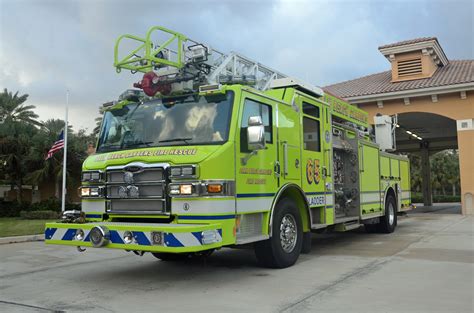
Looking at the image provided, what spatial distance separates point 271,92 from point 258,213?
2.17m

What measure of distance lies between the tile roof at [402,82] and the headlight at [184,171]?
16.0 meters

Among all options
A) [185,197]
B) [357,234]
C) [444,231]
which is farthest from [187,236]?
[444,231]

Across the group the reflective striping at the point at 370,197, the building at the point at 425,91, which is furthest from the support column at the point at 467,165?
the reflective striping at the point at 370,197

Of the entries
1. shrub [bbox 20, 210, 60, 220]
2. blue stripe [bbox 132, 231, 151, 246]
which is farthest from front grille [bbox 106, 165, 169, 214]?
shrub [bbox 20, 210, 60, 220]

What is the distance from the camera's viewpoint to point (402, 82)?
2100cm

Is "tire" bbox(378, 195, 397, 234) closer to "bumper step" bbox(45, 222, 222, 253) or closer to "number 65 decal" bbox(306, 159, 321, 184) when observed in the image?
"number 65 decal" bbox(306, 159, 321, 184)

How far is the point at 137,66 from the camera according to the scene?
292 inches

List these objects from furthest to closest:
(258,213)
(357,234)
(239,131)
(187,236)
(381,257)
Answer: (357,234) < (381,257) < (258,213) < (239,131) < (187,236)

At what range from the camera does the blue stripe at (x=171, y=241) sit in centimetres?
541

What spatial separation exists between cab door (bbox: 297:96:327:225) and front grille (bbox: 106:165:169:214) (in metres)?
2.70

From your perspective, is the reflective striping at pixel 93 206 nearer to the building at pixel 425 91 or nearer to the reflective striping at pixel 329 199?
the reflective striping at pixel 329 199

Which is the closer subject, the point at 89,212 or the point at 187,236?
the point at 187,236

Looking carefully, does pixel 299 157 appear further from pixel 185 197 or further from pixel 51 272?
→ pixel 51 272

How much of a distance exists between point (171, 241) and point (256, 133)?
172cm
